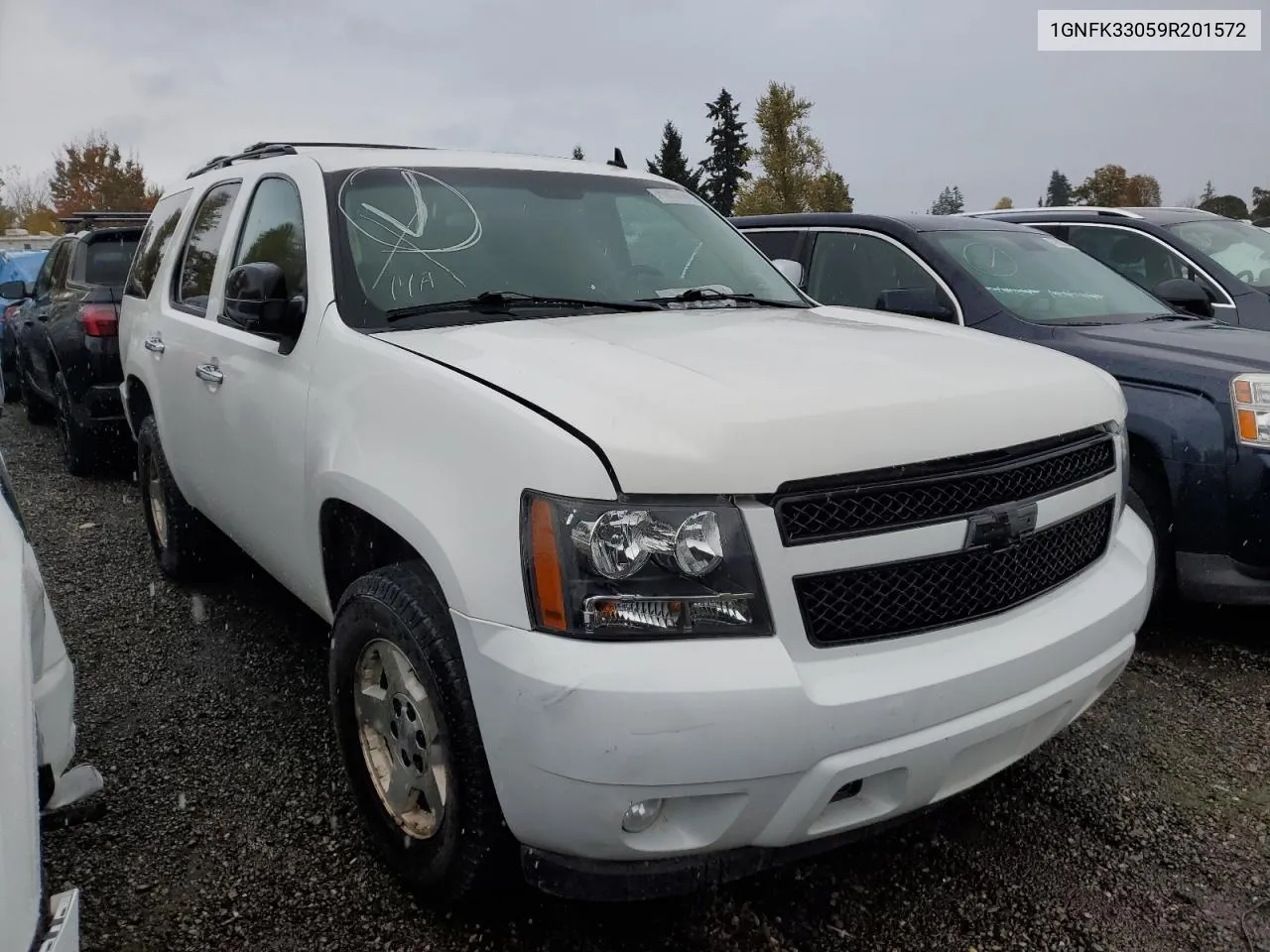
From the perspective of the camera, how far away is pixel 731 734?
175 centimetres

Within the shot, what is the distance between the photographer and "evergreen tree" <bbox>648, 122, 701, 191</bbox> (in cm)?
Answer: 5269

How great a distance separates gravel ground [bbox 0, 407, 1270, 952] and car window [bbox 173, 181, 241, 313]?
1428 mm

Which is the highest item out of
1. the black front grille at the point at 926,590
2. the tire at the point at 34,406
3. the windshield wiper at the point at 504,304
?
the windshield wiper at the point at 504,304

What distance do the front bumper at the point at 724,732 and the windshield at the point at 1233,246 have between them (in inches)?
258

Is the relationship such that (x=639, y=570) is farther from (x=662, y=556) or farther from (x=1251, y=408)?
(x=1251, y=408)

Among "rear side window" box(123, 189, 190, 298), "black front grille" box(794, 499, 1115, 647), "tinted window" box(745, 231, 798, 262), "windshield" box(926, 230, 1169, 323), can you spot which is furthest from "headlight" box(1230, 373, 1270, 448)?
"rear side window" box(123, 189, 190, 298)

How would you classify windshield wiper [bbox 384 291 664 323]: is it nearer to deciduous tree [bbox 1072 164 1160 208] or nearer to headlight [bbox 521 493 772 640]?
headlight [bbox 521 493 772 640]

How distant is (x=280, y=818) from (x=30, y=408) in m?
8.11

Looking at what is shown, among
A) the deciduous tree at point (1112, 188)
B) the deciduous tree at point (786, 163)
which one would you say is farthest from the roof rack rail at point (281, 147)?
the deciduous tree at point (1112, 188)

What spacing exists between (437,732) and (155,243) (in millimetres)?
3686

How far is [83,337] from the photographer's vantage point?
21.5ft

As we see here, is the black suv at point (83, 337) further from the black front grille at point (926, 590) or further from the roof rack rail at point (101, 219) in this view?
the black front grille at point (926, 590)

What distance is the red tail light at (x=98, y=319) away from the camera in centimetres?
643

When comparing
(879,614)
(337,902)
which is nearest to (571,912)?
(337,902)
